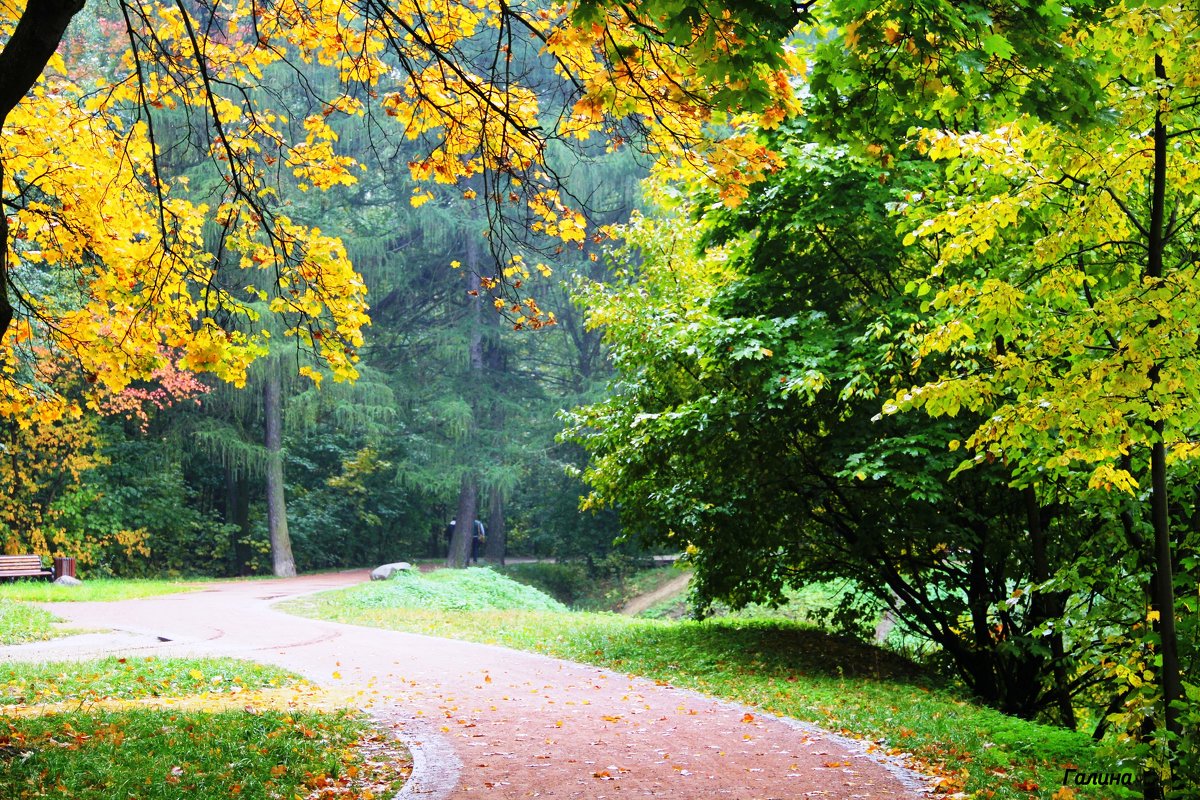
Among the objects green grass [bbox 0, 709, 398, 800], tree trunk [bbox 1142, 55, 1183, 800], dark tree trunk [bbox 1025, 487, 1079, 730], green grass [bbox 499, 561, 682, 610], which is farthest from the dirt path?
tree trunk [bbox 1142, 55, 1183, 800]

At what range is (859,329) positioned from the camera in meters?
9.69

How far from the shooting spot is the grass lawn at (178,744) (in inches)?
211

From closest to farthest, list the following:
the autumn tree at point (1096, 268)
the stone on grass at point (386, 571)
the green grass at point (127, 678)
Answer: the autumn tree at point (1096, 268), the green grass at point (127, 678), the stone on grass at point (386, 571)

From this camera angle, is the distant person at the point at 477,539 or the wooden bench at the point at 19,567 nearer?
the wooden bench at the point at 19,567

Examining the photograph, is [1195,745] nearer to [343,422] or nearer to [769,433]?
[769,433]

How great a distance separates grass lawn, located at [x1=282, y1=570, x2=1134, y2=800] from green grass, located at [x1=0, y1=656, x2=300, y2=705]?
3.99 meters

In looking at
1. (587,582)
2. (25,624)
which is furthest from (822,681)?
(587,582)

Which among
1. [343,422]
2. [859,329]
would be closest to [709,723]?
[859,329]

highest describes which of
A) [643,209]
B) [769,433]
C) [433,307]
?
[643,209]

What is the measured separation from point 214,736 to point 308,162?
446 centimetres

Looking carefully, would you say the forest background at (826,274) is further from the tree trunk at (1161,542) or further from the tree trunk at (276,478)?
the tree trunk at (276,478)

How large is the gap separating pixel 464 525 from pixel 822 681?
21457mm

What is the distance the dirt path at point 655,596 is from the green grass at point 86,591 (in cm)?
1074

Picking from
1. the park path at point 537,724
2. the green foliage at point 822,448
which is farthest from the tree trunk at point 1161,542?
the green foliage at point 822,448
